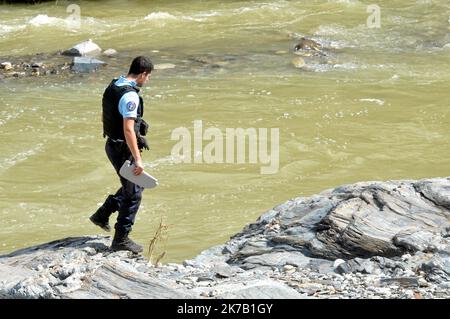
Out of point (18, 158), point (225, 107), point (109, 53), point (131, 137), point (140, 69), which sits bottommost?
point (18, 158)

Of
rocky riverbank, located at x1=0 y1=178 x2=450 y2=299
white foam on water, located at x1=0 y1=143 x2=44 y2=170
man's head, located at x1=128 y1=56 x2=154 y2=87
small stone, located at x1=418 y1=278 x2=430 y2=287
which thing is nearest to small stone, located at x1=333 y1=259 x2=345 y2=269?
rocky riverbank, located at x1=0 y1=178 x2=450 y2=299

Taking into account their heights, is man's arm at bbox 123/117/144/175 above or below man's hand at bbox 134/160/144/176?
above

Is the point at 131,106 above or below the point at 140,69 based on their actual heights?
below

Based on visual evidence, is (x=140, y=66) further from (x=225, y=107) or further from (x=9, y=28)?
(x=9, y=28)

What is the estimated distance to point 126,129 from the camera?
6.99 meters

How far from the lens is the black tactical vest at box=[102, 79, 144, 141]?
709 cm

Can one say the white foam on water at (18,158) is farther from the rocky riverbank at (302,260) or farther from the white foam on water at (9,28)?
the white foam on water at (9,28)

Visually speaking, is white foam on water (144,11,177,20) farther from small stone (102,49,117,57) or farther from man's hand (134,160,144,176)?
man's hand (134,160,144,176)

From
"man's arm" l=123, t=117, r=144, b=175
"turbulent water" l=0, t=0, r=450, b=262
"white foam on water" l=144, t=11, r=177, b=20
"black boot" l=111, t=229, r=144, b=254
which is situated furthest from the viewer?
"white foam on water" l=144, t=11, r=177, b=20

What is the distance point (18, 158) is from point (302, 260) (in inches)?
267

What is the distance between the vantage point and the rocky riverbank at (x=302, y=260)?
6.17 meters

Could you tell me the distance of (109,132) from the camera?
288 inches

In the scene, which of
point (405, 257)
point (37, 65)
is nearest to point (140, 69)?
point (405, 257)
